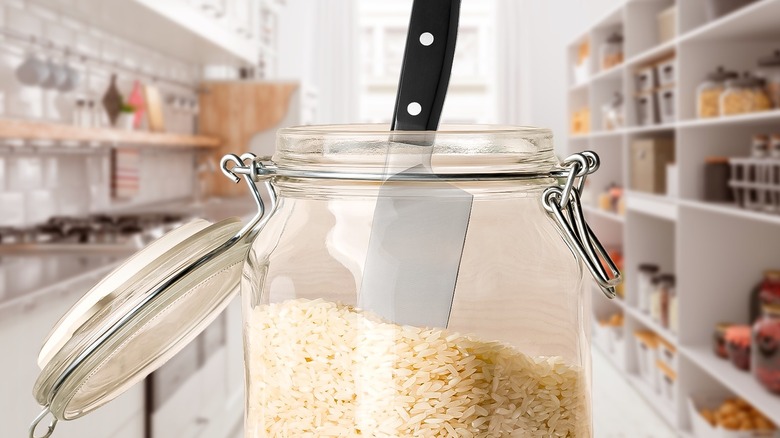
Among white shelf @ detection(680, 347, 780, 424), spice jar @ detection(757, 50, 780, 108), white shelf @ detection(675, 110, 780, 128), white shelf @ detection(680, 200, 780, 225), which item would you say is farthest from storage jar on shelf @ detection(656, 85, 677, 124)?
white shelf @ detection(680, 347, 780, 424)

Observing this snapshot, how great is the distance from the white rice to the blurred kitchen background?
40.0 inches

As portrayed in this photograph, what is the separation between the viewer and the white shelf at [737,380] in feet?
7.80

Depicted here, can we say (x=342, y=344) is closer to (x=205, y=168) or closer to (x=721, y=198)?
(x=721, y=198)

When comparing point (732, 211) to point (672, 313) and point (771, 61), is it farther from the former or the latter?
point (672, 313)

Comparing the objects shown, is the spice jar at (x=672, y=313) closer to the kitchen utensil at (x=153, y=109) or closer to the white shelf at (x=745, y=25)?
the white shelf at (x=745, y=25)

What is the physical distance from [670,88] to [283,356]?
337 cm

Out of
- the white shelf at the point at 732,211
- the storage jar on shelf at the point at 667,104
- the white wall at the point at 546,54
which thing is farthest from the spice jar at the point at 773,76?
the white wall at the point at 546,54

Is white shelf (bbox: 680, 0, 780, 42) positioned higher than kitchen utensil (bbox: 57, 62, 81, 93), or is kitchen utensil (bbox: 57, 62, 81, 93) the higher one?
white shelf (bbox: 680, 0, 780, 42)

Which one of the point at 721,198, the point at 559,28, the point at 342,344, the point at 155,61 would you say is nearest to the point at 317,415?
the point at 342,344

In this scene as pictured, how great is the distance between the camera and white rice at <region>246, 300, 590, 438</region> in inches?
14.8

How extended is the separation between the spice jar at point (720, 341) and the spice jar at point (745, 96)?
2.63 feet

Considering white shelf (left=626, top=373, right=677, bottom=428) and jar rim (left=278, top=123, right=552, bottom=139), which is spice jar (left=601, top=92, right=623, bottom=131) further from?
jar rim (left=278, top=123, right=552, bottom=139)

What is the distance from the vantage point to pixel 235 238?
432 millimetres

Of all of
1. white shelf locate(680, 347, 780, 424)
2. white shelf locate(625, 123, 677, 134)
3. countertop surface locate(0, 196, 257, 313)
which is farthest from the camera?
white shelf locate(625, 123, 677, 134)
